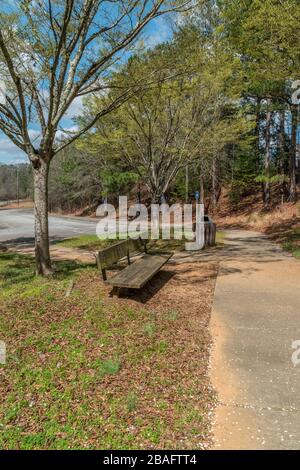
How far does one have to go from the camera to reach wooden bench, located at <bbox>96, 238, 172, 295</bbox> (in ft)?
16.6

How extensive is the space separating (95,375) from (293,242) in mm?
10554

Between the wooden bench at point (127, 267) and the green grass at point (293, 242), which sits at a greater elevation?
the wooden bench at point (127, 267)

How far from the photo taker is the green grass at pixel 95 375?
105 inches

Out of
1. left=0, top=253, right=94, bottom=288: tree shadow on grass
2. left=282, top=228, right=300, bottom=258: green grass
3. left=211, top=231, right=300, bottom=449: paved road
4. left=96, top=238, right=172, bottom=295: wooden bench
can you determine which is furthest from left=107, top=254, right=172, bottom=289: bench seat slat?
left=282, top=228, right=300, bottom=258: green grass

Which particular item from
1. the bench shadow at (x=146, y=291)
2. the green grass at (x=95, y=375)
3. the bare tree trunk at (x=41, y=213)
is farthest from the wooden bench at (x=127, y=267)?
the bare tree trunk at (x=41, y=213)

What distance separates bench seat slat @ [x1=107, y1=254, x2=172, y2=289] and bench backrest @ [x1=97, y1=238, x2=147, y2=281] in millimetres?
309

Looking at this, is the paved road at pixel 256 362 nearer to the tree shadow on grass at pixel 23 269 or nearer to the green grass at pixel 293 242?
the tree shadow on grass at pixel 23 269

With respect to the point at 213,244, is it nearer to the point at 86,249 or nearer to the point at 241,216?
the point at 86,249

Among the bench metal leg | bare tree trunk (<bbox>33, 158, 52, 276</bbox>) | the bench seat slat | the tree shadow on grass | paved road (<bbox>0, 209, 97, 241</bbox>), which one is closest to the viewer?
the bench seat slat
